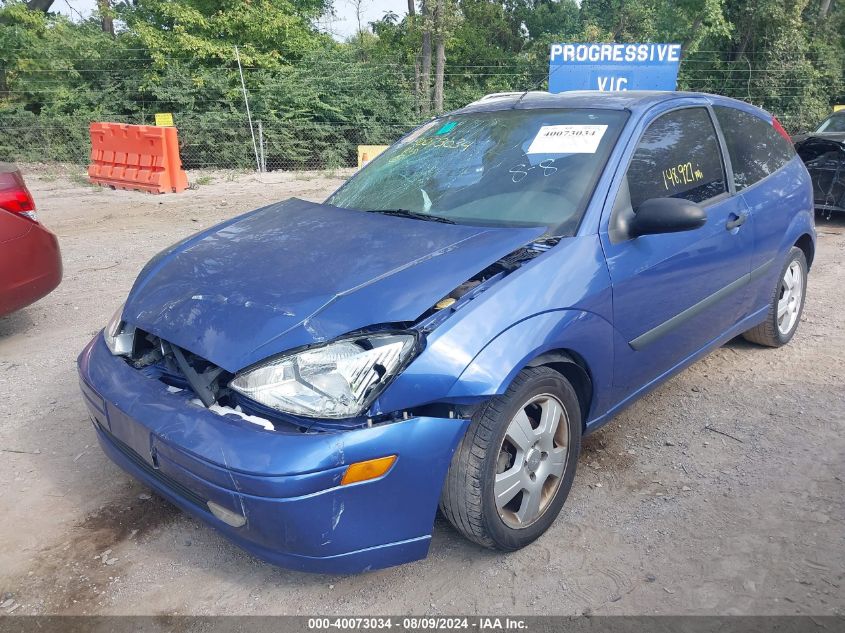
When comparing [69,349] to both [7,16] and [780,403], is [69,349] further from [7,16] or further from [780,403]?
[7,16]

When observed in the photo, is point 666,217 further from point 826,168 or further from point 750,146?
point 826,168

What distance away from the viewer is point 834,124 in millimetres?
9367

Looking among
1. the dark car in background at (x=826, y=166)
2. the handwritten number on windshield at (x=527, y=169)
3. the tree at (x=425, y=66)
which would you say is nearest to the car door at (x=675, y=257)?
the handwritten number on windshield at (x=527, y=169)

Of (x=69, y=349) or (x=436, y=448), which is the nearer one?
(x=436, y=448)

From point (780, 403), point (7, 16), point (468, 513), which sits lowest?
point (780, 403)

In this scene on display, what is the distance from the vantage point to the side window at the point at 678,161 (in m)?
3.20

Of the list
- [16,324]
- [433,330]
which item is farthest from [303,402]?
[16,324]

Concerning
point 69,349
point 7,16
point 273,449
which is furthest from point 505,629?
point 7,16

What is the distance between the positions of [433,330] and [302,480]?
2.11 ft

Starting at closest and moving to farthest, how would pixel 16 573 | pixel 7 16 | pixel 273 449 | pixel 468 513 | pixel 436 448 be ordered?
pixel 273 449
pixel 436 448
pixel 468 513
pixel 16 573
pixel 7 16

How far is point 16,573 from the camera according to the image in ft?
8.62

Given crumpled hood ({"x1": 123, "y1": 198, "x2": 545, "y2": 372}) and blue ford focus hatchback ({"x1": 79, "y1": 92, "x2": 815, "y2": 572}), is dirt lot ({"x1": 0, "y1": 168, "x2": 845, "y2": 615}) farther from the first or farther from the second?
crumpled hood ({"x1": 123, "y1": 198, "x2": 545, "y2": 372})

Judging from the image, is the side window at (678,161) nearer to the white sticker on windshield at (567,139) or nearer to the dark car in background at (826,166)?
the white sticker on windshield at (567,139)

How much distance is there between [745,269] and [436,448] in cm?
243
